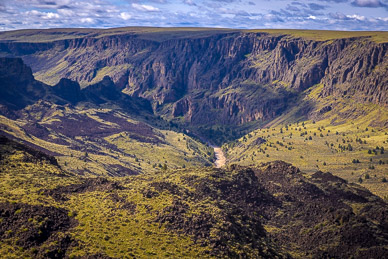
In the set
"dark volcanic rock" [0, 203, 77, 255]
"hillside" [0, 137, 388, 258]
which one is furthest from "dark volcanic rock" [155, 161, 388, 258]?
"dark volcanic rock" [0, 203, 77, 255]

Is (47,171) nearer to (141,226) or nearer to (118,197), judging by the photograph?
(118,197)

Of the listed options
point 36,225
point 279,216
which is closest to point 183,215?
point 36,225

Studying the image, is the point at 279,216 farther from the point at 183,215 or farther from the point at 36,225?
the point at 36,225

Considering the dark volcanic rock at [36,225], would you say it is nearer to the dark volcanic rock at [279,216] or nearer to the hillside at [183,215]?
the hillside at [183,215]

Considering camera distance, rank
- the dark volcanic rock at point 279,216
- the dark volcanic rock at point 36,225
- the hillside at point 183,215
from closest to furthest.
→ the dark volcanic rock at point 36,225, the hillside at point 183,215, the dark volcanic rock at point 279,216

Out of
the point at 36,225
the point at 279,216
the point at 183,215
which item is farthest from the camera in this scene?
the point at 279,216

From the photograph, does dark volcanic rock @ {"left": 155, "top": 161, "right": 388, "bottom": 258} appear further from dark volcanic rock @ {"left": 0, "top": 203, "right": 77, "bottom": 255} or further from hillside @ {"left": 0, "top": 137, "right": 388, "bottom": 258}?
dark volcanic rock @ {"left": 0, "top": 203, "right": 77, "bottom": 255}

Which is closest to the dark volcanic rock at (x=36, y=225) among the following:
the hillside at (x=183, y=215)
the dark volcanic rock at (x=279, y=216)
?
the hillside at (x=183, y=215)

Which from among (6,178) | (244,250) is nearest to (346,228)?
(244,250)

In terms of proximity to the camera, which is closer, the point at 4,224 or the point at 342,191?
the point at 4,224
